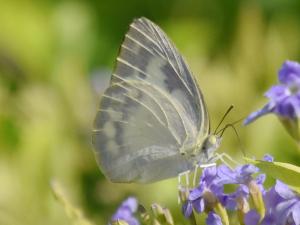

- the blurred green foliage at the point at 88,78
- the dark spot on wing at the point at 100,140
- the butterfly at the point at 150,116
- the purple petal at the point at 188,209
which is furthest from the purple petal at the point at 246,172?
the blurred green foliage at the point at 88,78

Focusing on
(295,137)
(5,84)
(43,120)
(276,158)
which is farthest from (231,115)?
(295,137)

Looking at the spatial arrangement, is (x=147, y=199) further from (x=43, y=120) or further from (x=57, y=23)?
(x=57, y=23)

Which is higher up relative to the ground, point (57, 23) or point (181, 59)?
point (181, 59)

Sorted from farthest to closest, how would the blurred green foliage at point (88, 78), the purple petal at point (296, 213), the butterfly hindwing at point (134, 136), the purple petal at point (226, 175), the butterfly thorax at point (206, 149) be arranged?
the blurred green foliage at point (88, 78), the butterfly hindwing at point (134, 136), the butterfly thorax at point (206, 149), the purple petal at point (226, 175), the purple petal at point (296, 213)

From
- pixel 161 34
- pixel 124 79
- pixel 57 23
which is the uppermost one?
pixel 161 34

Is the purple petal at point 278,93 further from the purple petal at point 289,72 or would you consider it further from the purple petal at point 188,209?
the purple petal at point 188,209
